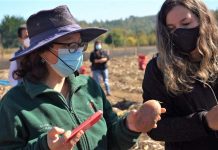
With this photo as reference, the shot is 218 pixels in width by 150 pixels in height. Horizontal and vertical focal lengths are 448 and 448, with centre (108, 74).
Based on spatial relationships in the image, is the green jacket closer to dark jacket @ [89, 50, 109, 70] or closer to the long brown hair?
the long brown hair

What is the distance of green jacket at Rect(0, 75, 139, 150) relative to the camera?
252cm

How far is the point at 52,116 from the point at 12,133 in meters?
0.26

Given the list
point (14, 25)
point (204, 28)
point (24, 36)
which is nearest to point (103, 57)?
point (24, 36)

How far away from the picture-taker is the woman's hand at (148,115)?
2.40 metres

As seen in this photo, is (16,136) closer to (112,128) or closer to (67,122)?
(67,122)

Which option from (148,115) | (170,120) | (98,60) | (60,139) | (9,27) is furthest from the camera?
(9,27)

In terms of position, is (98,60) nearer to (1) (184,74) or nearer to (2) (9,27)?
(1) (184,74)

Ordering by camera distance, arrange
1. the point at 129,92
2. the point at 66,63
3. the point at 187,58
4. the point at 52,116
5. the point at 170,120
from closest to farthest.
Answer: the point at 52,116, the point at 66,63, the point at 170,120, the point at 187,58, the point at 129,92

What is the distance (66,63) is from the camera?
2.76 m

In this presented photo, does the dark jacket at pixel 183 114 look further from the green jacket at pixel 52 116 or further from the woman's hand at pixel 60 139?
the woman's hand at pixel 60 139

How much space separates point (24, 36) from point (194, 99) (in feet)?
16.6

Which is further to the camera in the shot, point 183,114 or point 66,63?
point 183,114

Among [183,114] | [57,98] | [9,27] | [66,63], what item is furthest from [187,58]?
[9,27]

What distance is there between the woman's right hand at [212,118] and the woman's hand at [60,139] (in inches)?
34.1
